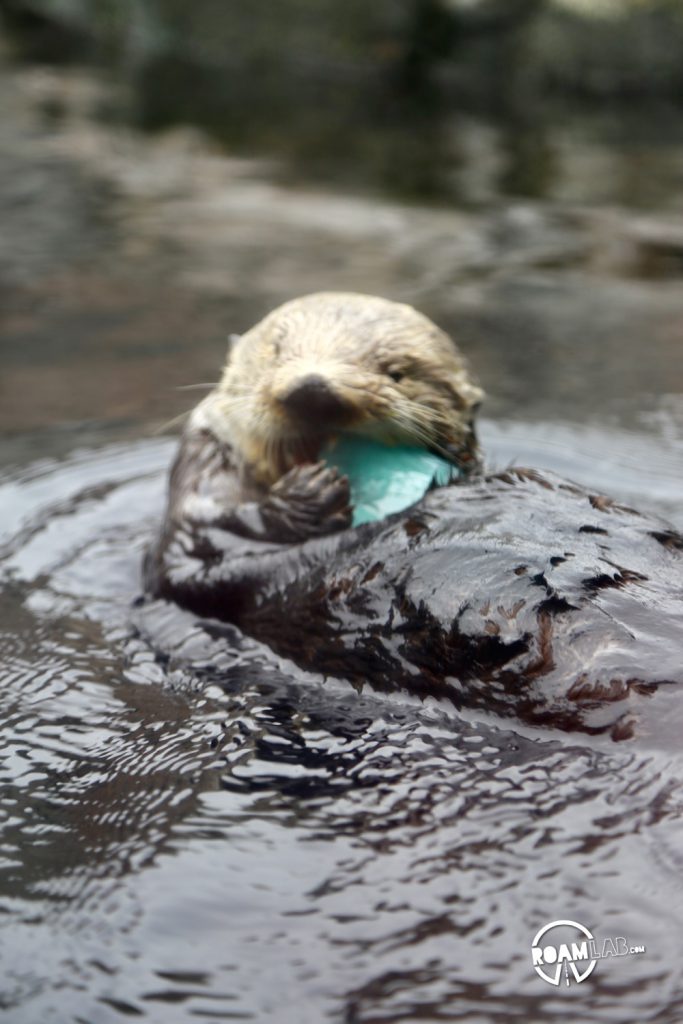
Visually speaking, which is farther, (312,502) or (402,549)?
(312,502)

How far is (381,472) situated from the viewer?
324 cm

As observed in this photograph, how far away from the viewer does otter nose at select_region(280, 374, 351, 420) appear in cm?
299

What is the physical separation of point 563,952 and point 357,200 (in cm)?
751

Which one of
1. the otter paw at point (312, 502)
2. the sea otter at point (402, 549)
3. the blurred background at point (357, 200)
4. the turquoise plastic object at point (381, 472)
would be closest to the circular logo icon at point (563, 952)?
the sea otter at point (402, 549)

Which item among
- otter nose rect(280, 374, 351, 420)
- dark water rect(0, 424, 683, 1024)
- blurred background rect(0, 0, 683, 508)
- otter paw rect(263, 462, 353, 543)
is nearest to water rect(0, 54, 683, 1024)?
dark water rect(0, 424, 683, 1024)

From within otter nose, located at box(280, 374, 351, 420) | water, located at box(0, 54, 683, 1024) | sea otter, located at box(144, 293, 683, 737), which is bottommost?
water, located at box(0, 54, 683, 1024)

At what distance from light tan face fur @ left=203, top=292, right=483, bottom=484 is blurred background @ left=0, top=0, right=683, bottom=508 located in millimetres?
1294

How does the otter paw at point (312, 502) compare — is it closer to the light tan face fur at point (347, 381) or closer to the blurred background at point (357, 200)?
the light tan face fur at point (347, 381)

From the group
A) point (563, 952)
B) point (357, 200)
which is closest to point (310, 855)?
point (563, 952)

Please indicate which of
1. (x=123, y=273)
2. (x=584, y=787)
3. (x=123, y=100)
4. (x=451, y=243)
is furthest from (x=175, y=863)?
(x=123, y=100)

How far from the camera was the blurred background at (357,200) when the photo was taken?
554 cm

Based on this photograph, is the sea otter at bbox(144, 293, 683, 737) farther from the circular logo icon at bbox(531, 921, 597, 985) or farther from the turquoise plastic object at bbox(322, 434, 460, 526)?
the circular logo icon at bbox(531, 921, 597, 985)

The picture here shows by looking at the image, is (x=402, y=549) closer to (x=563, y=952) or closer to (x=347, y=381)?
(x=347, y=381)

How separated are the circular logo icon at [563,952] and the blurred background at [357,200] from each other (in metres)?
2.64
